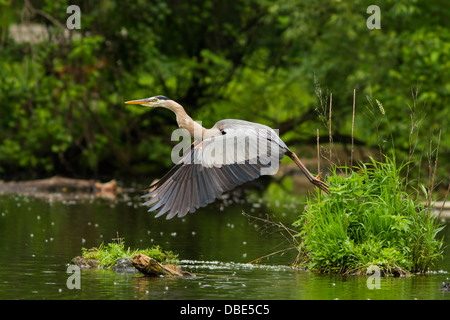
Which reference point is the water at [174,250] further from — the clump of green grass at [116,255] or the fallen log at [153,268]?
the clump of green grass at [116,255]

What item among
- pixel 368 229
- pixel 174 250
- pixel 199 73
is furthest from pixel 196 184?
pixel 199 73

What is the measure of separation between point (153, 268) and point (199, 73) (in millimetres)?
19482

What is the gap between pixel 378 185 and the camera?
33.0ft

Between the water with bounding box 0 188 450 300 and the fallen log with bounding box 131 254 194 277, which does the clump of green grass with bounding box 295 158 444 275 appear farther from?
the fallen log with bounding box 131 254 194 277

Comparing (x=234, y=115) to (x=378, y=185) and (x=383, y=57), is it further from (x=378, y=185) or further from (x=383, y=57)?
(x=378, y=185)

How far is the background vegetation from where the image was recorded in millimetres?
23875

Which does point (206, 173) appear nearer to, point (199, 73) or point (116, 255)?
point (116, 255)

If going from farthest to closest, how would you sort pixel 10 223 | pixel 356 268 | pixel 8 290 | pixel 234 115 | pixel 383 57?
A: 1. pixel 234 115
2. pixel 383 57
3. pixel 10 223
4. pixel 356 268
5. pixel 8 290

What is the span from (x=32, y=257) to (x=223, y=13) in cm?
1970

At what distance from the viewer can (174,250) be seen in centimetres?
1193

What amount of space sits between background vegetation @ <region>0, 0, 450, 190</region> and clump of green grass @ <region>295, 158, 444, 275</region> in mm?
11774

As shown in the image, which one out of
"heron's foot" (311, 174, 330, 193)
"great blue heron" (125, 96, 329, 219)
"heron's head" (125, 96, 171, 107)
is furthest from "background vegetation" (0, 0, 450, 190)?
"great blue heron" (125, 96, 329, 219)

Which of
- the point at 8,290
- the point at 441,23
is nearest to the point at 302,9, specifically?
the point at 441,23

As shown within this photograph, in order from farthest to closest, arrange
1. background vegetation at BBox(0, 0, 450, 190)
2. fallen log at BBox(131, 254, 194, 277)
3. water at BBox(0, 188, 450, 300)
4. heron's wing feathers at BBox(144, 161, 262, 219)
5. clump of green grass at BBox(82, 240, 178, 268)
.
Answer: background vegetation at BBox(0, 0, 450, 190) → clump of green grass at BBox(82, 240, 178, 268) → heron's wing feathers at BBox(144, 161, 262, 219) → fallen log at BBox(131, 254, 194, 277) → water at BBox(0, 188, 450, 300)
